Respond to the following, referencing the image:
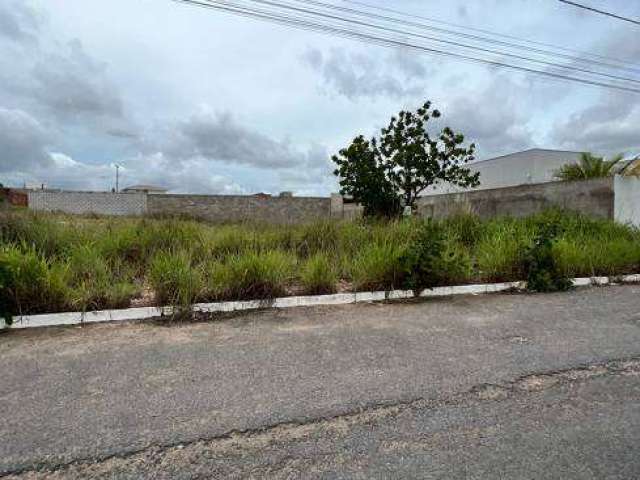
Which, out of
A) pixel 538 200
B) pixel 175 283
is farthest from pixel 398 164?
pixel 175 283

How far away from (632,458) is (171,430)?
2.64 metres

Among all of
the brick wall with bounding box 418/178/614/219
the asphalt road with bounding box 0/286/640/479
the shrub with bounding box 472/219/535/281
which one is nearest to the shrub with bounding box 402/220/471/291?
the shrub with bounding box 472/219/535/281

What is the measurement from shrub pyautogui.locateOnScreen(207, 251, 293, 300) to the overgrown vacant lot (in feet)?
0.04

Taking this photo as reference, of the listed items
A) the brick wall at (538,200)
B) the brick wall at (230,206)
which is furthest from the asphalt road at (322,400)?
the brick wall at (230,206)

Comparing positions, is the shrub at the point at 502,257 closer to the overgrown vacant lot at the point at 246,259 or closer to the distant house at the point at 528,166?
the overgrown vacant lot at the point at 246,259

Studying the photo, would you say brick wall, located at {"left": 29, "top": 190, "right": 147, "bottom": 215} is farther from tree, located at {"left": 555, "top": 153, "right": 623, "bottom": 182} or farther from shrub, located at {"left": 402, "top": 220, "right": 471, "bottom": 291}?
tree, located at {"left": 555, "top": 153, "right": 623, "bottom": 182}

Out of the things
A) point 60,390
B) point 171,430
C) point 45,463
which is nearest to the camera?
point 45,463

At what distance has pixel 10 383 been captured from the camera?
317 cm

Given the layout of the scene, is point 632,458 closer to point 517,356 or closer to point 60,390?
point 517,356

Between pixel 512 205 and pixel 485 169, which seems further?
pixel 485 169

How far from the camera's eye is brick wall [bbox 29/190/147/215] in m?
21.5

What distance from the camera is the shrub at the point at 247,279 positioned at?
A: 17.7 ft

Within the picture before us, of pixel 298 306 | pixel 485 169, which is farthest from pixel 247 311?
pixel 485 169

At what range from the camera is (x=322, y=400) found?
2.94 meters
